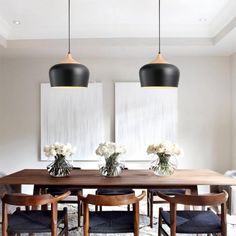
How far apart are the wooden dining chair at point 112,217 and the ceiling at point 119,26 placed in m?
2.37

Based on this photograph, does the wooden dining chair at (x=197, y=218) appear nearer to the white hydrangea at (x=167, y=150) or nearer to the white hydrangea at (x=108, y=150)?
the white hydrangea at (x=167, y=150)

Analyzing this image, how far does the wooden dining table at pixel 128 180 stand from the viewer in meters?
2.79

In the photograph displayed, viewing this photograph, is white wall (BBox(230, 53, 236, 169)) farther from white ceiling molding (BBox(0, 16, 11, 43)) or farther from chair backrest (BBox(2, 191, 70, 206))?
chair backrest (BBox(2, 191, 70, 206))

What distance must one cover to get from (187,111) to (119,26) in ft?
6.26

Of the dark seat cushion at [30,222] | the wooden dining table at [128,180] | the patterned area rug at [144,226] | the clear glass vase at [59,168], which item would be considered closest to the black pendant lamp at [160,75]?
the wooden dining table at [128,180]

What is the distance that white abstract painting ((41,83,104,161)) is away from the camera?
530 centimetres

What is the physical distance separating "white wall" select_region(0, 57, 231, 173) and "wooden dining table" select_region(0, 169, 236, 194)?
202 centimetres

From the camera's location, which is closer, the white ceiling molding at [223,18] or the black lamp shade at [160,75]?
the black lamp shade at [160,75]

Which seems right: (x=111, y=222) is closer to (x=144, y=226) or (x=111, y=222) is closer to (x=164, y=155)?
(x=164, y=155)

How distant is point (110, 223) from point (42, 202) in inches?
22.4

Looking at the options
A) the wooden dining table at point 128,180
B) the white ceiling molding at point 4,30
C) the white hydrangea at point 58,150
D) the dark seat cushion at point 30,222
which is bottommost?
the dark seat cushion at point 30,222

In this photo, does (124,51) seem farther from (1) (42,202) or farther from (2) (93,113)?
(1) (42,202)

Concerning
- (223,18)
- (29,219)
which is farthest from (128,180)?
(223,18)

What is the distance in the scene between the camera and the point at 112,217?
257 centimetres
